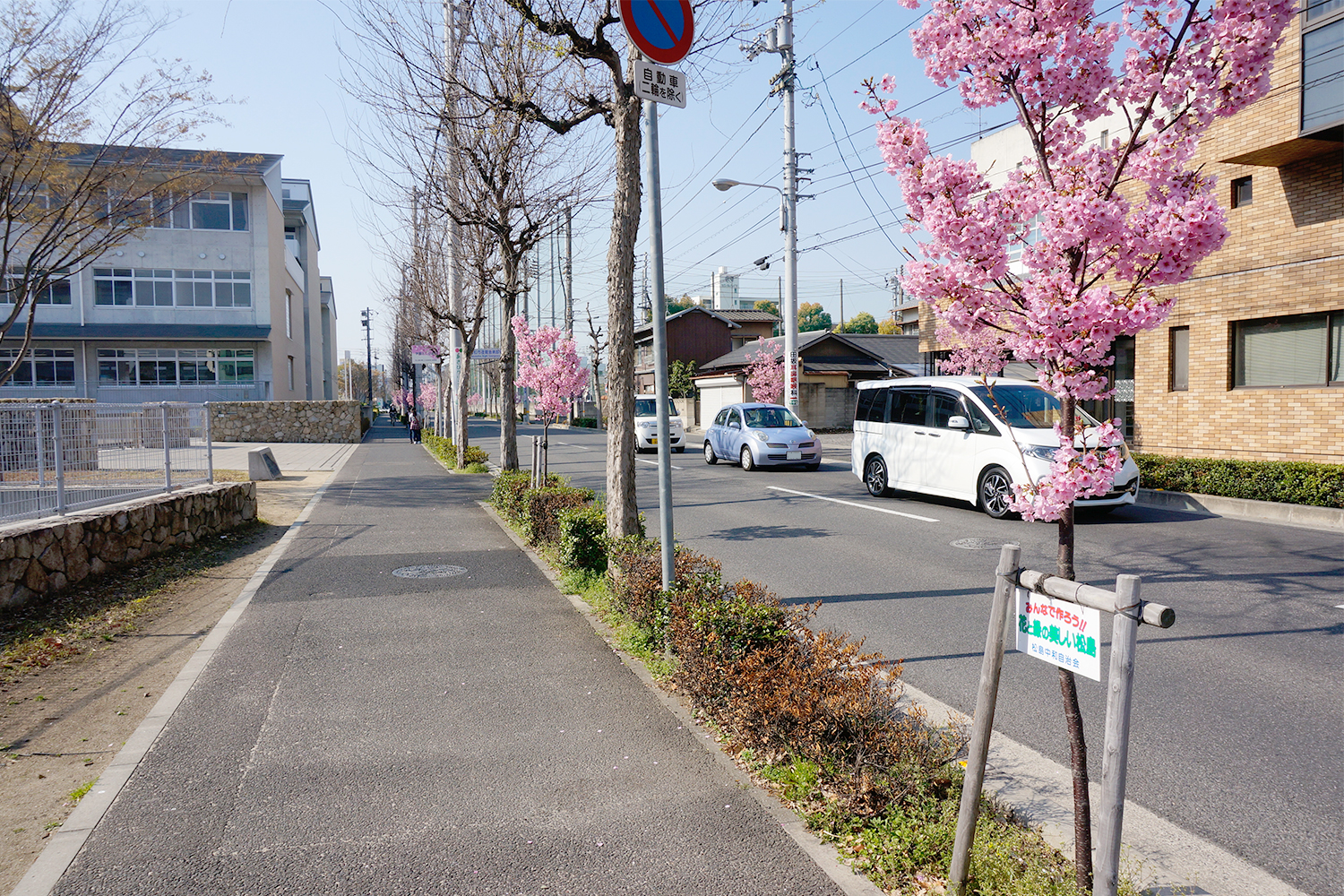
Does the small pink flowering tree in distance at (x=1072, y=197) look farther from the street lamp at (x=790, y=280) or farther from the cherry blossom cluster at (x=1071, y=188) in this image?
the street lamp at (x=790, y=280)

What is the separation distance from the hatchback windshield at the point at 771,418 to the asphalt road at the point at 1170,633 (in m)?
7.86

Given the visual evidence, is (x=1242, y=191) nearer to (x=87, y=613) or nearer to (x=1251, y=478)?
(x=1251, y=478)

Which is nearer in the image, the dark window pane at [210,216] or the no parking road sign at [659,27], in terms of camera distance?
the no parking road sign at [659,27]

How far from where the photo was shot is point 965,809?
2.65 metres

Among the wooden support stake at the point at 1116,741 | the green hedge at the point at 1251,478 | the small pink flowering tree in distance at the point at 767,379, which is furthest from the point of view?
the small pink flowering tree in distance at the point at 767,379

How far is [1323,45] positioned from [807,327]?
3315 inches

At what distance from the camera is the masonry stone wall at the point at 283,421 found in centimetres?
3722

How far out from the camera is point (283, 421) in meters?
38.2

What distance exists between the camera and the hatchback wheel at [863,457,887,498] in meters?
14.4

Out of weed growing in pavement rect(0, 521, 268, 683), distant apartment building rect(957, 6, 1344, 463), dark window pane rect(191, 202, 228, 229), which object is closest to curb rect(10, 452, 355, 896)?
weed growing in pavement rect(0, 521, 268, 683)

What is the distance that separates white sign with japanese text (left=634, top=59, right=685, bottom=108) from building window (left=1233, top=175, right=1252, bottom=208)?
15368 mm

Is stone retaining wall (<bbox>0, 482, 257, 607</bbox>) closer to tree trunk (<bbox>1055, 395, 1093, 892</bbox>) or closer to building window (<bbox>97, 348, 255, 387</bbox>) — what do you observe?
tree trunk (<bbox>1055, 395, 1093, 892</bbox>)

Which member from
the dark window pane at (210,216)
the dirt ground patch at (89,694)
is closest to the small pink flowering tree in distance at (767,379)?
the dark window pane at (210,216)

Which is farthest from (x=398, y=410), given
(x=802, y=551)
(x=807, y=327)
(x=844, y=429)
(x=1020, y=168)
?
(x=1020, y=168)
